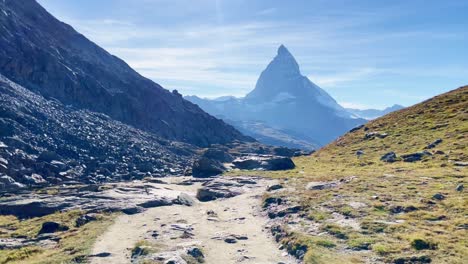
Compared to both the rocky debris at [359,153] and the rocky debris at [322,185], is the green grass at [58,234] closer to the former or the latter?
the rocky debris at [322,185]

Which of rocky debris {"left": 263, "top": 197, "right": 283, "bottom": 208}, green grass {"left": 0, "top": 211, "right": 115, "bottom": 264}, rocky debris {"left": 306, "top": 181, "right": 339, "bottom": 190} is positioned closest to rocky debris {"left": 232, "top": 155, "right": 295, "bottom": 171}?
rocky debris {"left": 306, "top": 181, "right": 339, "bottom": 190}

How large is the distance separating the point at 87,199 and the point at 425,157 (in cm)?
6071

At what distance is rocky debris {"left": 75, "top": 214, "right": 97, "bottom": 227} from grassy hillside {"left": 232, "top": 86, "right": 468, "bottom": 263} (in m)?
25.1

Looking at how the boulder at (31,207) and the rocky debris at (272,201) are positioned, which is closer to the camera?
the rocky debris at (272,201)

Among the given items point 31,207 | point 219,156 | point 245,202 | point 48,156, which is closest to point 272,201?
point 245,202

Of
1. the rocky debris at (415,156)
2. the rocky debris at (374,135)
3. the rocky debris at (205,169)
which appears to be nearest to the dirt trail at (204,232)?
the rocky debris at (205,169)

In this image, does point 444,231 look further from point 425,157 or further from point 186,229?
point 425,157

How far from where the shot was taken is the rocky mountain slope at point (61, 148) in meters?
90.7

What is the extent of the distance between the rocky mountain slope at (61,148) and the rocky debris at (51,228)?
38.3m

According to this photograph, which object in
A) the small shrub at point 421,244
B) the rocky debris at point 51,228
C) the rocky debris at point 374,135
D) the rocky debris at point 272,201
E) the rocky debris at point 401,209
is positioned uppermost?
the rocky debris at point 374,135

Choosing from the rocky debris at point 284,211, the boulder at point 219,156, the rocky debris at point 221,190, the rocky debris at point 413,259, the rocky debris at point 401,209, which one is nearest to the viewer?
the rocky debris at point 413,259

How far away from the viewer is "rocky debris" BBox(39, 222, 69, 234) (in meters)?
44.3

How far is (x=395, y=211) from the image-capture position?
3912cm

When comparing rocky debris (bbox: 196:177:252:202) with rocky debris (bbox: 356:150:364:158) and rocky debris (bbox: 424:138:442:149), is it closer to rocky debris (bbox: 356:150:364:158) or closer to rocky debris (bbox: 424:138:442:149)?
rocky debris (bbox: 356:150:364:158)
